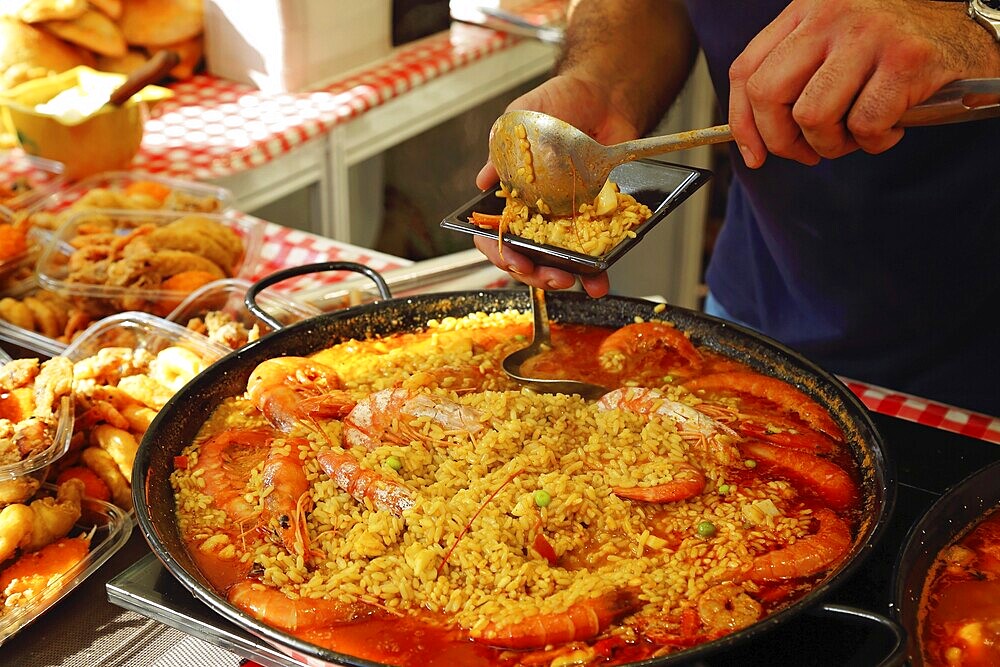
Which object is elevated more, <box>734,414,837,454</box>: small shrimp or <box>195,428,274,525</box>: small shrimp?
<box>734,414,837,454</box>: small shrimp

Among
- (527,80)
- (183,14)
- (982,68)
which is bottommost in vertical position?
(527,80)

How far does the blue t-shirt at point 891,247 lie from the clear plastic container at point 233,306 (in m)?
1.19

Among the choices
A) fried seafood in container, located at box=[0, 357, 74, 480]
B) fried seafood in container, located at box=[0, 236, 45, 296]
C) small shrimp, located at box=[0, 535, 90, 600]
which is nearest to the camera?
small shrimp, located at box=[0, 535, 90, 600]

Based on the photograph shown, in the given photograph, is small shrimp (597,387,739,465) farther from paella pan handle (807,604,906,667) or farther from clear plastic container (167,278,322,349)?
clear plastic container (167,278,322,349)

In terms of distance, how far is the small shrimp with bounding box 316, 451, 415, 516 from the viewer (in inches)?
59.3

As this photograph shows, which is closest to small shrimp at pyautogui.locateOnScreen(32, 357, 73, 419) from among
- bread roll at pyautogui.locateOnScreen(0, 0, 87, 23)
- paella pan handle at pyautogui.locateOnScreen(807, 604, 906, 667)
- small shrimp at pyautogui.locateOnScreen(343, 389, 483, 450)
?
small shrimp at pyautogui.locateOnScreen(343, 389, 483, 450)

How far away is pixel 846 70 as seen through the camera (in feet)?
4.71

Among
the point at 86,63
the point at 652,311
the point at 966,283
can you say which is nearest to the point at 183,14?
the point at 86,63

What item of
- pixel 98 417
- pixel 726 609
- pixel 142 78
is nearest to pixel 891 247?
pixel 726 609

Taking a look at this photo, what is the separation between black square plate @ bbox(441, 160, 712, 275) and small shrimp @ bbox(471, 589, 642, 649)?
55 centimetres

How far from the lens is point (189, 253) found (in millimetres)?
2484

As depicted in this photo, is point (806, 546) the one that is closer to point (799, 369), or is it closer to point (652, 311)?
point (799, 369)

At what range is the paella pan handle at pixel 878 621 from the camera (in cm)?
113

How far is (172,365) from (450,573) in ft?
3.09
